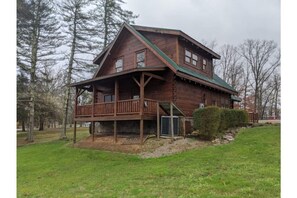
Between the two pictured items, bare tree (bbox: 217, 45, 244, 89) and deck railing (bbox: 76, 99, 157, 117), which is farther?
bare tree (bbox: 217, 45, 244, 89)

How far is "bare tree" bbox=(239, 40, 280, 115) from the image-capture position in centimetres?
3866

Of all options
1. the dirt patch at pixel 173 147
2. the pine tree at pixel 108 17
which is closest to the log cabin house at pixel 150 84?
the dirt patch at pixel 173 147

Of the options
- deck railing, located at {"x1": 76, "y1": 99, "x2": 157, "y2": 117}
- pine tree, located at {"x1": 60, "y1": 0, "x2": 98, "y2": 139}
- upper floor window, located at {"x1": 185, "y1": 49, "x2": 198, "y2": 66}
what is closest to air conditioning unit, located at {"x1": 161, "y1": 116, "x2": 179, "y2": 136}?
deck railing, located at {"x1": 76, "y1": 99, "x2": 157, "y2": 117}

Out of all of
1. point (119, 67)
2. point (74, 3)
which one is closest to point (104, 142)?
point (119, 67)

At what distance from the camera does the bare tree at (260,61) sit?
3866 cm

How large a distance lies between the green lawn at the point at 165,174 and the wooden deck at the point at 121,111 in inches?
86.7

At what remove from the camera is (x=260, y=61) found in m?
39.5

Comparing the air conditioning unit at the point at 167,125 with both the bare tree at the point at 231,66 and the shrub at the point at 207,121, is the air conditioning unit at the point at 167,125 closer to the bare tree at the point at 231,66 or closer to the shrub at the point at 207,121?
the shrub at the point at 207,121

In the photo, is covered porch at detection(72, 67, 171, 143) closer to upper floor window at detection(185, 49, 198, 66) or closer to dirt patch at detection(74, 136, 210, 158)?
dirt patch at detection(74, 136, 210, 158)

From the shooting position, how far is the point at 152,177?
7574 mm

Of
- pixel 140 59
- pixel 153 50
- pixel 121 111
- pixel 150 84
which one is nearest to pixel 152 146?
pixel 121 111

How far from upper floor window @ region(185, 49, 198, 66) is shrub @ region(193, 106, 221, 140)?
5.29 metres
